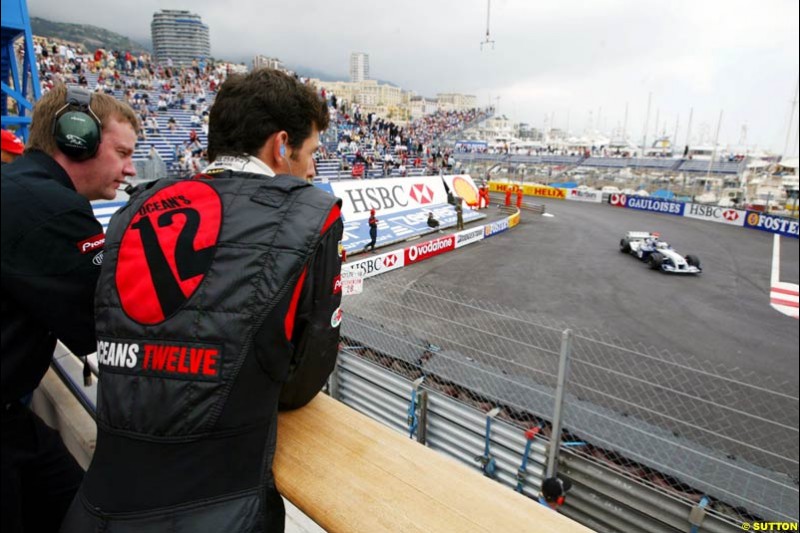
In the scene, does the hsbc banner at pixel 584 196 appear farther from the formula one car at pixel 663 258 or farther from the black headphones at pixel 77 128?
the black headphones at pixel 77 128

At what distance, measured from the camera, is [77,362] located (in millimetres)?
2740

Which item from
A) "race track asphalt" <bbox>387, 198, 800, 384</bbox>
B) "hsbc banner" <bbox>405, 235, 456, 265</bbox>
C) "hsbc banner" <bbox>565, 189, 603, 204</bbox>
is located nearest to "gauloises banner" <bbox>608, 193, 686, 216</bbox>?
"hsbc banner" <bbox>565, 189, 603, 204</bbox>

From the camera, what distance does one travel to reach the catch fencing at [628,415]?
10.5 ft

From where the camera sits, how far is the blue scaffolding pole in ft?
12.1

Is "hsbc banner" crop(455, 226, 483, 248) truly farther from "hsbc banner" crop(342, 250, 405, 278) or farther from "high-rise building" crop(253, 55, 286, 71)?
"high-rise building" crop(253, 55, 286, 71)

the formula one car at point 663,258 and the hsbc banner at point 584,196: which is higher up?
the hsbc banner at point 584,196

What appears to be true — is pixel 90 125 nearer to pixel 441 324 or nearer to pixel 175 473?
pixel 175 473

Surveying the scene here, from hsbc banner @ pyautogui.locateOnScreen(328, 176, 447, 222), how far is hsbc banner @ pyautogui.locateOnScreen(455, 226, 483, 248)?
2.63 m

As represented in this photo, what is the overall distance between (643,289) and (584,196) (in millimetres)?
24871

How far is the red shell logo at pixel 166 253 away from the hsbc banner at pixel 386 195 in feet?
47.0

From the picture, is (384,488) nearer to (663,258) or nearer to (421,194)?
(663,258)

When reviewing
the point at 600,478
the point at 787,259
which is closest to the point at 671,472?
the point at 600,478

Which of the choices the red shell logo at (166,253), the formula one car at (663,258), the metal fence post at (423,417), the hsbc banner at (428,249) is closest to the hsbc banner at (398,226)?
the hsbc banner at (428,249)

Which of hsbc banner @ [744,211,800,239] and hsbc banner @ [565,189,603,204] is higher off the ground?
hsbc banner @ [565,189,603,204]
